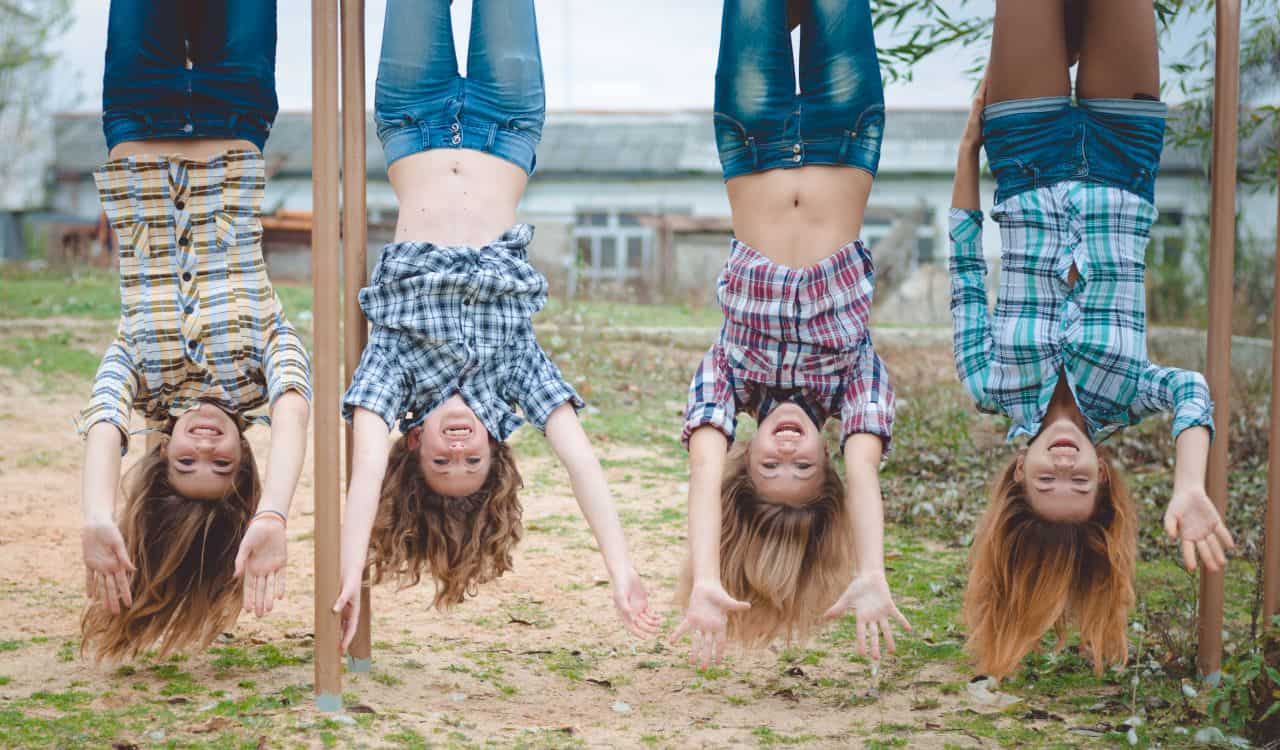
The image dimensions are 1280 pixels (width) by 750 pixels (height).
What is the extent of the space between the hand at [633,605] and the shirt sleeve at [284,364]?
127 centimetres

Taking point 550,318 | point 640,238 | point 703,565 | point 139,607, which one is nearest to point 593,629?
point 703,565

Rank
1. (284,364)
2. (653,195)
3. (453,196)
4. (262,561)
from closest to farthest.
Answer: (262,561)
(284,364)
(453,196)
(653,195)

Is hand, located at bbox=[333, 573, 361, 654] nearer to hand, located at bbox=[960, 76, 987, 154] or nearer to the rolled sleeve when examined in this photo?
the rolled sleeve

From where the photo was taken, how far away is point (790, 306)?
446cm

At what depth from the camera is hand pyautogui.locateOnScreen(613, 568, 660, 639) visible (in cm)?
412

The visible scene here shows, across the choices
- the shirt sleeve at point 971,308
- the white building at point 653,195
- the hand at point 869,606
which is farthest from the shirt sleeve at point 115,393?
the white building at point 653,195

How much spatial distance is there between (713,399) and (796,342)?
38cm

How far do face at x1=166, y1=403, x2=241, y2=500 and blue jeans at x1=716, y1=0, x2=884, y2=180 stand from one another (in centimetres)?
207

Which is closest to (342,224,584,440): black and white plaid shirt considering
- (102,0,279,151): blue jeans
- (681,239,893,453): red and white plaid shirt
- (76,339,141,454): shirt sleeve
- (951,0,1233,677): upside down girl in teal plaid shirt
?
(681,239,893,453): red and white plaid shirt

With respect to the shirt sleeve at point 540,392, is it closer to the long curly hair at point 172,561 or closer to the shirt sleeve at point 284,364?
the shirt sleeve at point 284,364

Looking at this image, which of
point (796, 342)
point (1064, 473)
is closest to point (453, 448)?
point (796, 342)

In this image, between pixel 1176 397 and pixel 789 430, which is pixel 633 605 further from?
pixel 1176 397

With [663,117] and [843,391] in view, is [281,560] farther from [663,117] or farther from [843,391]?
[663,117]

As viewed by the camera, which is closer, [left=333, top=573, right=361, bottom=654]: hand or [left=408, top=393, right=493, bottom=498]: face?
[left=333, top=573, right=361, bottom=654]: hand
